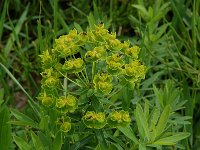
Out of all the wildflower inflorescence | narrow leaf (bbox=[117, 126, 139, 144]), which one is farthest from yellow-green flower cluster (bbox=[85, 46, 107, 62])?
narrow leaf (bbox=[117, 126, 139, 144])

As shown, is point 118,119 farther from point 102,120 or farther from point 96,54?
point 96,54

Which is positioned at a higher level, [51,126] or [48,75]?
[48,75]

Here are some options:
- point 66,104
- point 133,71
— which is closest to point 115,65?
point 133,71

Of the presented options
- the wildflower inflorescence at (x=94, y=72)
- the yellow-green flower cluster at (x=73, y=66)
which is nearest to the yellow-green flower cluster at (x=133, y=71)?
the wildflower inflorescence at (x=94, y=72)

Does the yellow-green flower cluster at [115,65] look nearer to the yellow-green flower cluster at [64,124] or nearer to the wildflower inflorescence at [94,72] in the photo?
the wildflower inflorescence at [94,72]

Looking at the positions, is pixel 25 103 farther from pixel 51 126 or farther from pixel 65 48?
pixel 65 48

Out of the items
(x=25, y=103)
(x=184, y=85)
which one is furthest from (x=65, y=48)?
(x=25, y=103)

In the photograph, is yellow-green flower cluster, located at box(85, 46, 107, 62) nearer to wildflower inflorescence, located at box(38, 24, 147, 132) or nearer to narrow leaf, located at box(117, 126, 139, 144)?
wildflower inflorescence, located at box(38, 24, 147, 132)
